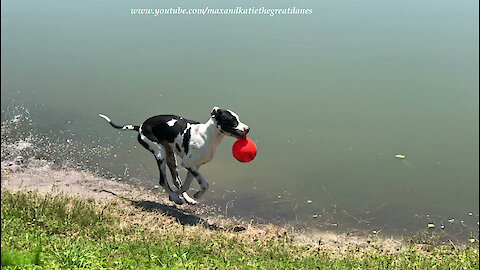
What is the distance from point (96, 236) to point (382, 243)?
13.2ft

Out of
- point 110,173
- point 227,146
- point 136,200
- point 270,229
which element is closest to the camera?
point 270,229

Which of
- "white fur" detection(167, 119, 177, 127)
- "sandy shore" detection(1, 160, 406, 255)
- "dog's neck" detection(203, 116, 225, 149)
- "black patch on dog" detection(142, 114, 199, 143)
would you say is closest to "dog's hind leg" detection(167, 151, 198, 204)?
"sandy shore" detection(1, 160, 406, 255)

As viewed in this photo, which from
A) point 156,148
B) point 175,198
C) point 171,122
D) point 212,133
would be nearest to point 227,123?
point 212,133

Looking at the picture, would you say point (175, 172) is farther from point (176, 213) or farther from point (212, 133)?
point (212, 133)

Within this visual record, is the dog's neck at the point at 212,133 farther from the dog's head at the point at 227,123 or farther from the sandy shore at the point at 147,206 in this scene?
the sandy shore at the point at 147,206

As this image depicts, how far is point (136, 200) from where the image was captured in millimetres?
9852

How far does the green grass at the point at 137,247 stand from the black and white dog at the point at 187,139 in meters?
0.82

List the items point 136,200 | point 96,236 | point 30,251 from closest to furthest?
point 30,251 → point 96,236 → point 136,200

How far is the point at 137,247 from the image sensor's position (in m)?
7.05

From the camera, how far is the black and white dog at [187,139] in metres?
8.74

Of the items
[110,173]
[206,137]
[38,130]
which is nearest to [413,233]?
[206,137]

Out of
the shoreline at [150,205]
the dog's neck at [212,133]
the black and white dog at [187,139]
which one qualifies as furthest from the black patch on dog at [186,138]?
the shoreline at [150,205]

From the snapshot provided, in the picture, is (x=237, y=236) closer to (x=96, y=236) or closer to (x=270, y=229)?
(x=270, y=229)

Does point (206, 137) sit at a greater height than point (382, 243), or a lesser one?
greater
